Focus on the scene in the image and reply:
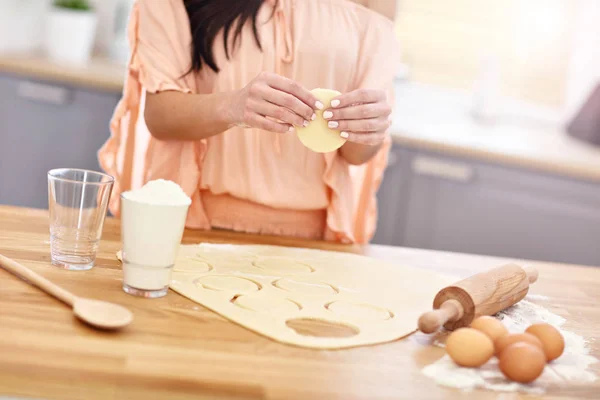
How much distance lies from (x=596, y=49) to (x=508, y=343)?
8.52ft

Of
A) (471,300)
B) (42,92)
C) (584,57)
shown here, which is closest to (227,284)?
(471,300)

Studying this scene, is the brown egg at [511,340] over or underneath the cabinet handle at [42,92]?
underneath

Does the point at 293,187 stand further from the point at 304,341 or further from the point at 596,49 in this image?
the point at 596,49

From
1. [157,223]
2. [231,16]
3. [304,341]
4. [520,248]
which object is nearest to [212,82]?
[231,16]

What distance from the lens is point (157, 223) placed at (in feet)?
3.04

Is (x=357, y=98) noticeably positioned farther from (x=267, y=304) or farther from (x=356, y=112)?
(x=267, y=304)

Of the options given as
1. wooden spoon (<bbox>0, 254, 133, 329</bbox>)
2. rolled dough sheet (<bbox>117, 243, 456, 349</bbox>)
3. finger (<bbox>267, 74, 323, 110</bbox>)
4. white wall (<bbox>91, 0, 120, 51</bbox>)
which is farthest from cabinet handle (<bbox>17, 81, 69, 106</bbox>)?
wooden spoon (<bbox>0, 254, 133, 329</bbox>)

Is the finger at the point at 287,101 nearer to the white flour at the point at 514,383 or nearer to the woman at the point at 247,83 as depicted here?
the woman at the point at 247,83

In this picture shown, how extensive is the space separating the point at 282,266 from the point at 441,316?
323 millimetres

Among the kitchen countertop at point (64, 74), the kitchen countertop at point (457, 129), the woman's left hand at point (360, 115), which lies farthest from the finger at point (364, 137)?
the kitchen countertop at point (64, 74)

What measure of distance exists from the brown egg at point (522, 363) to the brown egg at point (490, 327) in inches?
1.8

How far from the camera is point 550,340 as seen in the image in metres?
0.93

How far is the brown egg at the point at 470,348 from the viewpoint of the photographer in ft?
2.82

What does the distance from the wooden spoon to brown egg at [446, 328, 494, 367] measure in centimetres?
35
